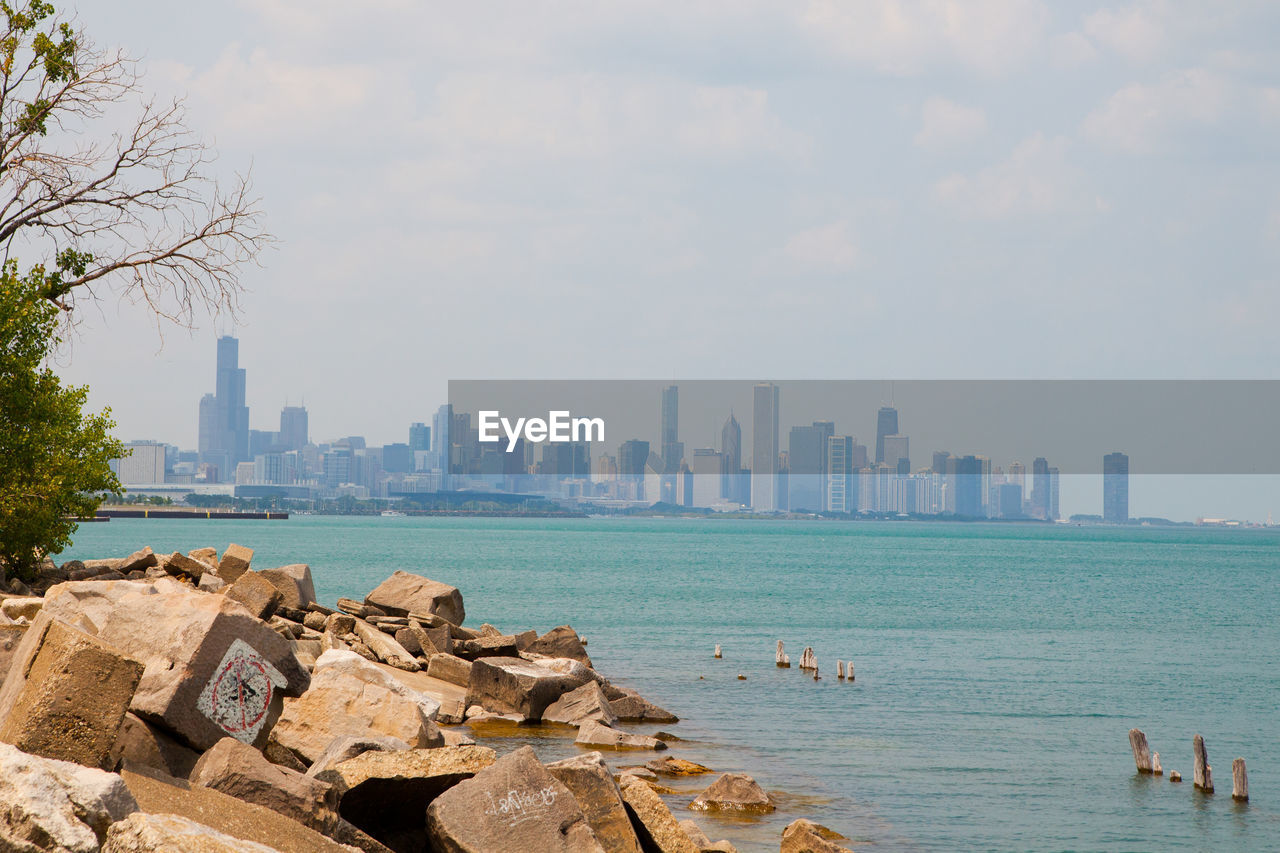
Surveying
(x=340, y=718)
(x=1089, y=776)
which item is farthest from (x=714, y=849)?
(x=1089, y=776)

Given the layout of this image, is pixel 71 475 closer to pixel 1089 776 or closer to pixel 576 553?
pixel 1089 776

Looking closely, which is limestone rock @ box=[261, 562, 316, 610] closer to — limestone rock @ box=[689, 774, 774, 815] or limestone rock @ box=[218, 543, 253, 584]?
limestone rock @ box=[218, 543, 253, 584]

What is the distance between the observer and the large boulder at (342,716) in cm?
1273

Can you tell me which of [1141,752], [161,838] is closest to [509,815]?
[161,838]

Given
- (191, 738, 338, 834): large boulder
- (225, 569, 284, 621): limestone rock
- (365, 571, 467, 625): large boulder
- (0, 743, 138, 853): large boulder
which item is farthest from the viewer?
(365, 571, 467, 625): large boulder

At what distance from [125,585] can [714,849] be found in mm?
7536

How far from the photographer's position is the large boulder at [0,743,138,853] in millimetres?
6375

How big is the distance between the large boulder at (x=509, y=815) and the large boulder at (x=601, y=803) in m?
0.85

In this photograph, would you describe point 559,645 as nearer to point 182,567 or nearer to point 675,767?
point 182,567

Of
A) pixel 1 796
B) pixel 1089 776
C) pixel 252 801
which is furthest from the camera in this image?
pixel 1089 776

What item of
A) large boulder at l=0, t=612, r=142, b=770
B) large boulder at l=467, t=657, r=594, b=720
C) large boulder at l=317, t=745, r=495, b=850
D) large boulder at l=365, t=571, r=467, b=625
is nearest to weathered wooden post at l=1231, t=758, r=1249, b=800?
large boulder at l=467, t=657, r=594, b=720

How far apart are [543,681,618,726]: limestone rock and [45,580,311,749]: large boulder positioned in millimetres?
13667

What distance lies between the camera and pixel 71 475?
2338 centimetres

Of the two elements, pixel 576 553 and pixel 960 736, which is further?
pixel 576 553
